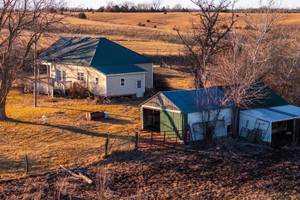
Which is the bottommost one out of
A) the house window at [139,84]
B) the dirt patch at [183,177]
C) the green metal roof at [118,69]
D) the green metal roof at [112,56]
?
the dirt patch at [183,177]

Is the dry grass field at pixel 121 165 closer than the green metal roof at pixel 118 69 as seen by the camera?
Yes

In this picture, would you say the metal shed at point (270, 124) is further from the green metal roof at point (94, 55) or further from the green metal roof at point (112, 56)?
the green metal roof at point (112, 56)

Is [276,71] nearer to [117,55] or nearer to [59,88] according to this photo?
[117,55]

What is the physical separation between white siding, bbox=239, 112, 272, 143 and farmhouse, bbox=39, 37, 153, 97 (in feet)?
42.6

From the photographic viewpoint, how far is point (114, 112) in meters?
28.7

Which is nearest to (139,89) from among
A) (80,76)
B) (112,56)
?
(112,56)

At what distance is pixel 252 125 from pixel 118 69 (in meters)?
14.6

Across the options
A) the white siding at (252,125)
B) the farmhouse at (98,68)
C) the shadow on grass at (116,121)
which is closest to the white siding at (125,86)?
the farmhouse at (98,68)

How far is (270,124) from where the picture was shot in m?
21.4

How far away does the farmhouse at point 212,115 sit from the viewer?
21.6 m

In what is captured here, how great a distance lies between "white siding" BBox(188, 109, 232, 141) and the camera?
21.7 metres

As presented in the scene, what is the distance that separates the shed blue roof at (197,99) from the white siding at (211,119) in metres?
0.36

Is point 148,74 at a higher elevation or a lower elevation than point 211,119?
higher

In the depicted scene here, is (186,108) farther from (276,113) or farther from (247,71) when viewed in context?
(276,113)
